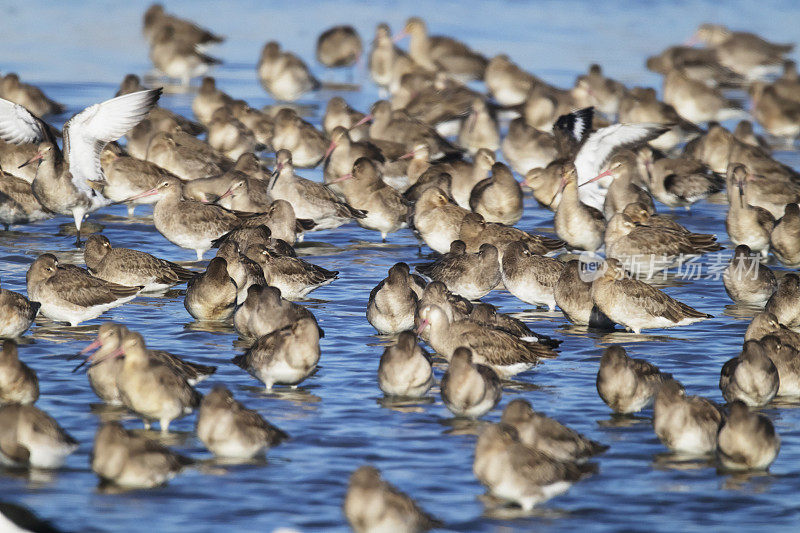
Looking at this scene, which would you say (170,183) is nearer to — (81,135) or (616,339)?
(81,135)

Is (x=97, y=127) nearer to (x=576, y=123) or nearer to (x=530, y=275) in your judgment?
(x=530, y=275)

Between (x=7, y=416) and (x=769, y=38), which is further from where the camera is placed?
(x=769, y=38)

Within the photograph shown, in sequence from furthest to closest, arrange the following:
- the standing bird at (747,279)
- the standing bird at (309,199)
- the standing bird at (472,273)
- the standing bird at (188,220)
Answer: the standing bird at (309,199) → the standing bird at (188,220) → the standing bird at (747,279) → the standing bird at (472,273)

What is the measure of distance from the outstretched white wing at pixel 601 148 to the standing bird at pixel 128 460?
11985 millimetres

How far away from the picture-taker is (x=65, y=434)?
8.68 meters

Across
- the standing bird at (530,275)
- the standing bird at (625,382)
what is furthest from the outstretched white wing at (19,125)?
the standing bird at (625,382)

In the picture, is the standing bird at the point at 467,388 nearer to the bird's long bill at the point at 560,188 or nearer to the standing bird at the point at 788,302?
the standing bird at the point at 788,302

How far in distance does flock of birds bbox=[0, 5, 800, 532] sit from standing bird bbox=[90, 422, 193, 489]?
1 cm

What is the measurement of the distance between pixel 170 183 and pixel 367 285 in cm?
291

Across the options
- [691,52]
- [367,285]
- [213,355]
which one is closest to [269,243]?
[367,285]

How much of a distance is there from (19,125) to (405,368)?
8.67m

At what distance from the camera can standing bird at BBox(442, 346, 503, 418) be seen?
9695 millimetres

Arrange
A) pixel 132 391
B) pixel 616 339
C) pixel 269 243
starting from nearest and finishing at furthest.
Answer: pixel 132 391, pixel 616 339, pixel 269 243

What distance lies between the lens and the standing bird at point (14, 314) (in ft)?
37.2
